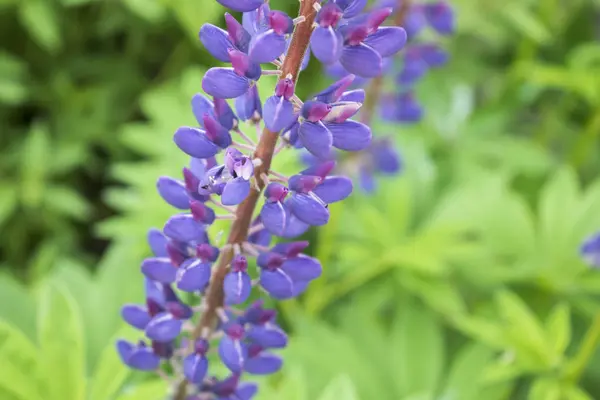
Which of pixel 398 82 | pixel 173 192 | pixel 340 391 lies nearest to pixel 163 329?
pixel 173 192

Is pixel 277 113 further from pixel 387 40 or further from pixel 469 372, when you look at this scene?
pixel 469 372

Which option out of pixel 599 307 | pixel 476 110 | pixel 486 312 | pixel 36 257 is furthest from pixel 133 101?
pixel 599 307

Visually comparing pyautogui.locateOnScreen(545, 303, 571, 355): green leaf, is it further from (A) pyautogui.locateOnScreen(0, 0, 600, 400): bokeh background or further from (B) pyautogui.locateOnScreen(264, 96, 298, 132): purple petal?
(B) pyautogui.locateOnScreen(264, 96, 298, 132): purple petal

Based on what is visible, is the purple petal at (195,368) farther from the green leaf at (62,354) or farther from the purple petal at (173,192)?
the green leaf at (62,354)

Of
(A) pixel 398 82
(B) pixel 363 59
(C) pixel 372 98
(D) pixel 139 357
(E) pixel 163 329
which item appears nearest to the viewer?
(B) pixel 363 59

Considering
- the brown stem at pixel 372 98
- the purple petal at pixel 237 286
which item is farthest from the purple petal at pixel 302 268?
the brown stem at pixel 372 98

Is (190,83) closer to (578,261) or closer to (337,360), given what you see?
(337,360)

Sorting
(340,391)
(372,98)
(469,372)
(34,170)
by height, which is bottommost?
(469,372)
